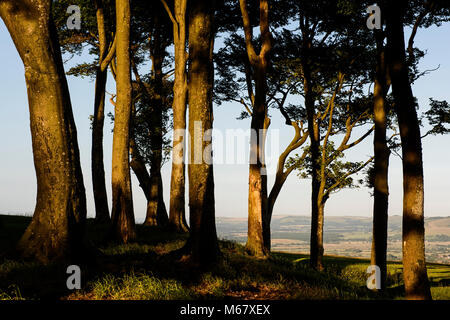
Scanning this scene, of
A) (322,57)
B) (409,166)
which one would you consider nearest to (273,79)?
(322,57)

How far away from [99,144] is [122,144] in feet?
21.8

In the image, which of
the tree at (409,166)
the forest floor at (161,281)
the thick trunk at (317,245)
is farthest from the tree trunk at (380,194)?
the thick trunk at (317,245)

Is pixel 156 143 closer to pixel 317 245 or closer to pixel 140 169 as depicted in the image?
pixel 140 169

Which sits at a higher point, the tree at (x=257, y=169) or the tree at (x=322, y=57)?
the tree at (x=322, y=57)

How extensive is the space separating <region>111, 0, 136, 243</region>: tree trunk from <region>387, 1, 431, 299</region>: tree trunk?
25.8 feet

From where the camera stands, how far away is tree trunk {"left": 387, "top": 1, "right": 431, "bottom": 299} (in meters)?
8.87

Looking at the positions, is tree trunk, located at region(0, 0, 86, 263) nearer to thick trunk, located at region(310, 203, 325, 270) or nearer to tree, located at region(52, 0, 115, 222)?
tree, located at region(52, 0, 115, 222)

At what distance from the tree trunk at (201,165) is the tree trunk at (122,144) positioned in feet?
13.7

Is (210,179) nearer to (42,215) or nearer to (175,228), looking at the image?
(42,215)

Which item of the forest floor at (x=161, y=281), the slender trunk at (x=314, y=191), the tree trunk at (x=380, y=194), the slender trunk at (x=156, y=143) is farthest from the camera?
the slender trunk at (x=156, y=143)

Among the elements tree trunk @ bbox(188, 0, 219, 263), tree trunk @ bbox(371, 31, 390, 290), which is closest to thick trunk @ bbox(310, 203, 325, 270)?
tree trunk @ bbox(371, 31, 390, 290)

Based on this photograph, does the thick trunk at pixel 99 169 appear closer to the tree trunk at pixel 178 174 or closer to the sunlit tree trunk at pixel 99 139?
the sunlit tree trunk at pixel 99 139

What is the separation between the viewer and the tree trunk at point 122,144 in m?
Answer: 12.7
